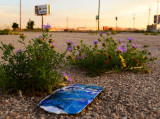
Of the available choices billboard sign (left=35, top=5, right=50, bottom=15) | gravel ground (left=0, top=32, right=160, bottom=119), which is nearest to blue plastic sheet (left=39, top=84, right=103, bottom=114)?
gravel ground (left=0, top=32, right=160, bottom=119)

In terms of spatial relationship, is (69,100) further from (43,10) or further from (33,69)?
(43,10)

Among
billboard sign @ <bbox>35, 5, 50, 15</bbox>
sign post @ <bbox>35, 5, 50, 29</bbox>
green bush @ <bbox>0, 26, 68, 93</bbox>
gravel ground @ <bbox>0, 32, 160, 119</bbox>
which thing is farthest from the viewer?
sign post @ <bbox>35, 5, 50, 29</bbox>

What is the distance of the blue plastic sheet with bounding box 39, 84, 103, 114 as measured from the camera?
157cm

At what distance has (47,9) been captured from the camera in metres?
44.5

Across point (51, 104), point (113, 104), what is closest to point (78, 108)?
point (51, 104)

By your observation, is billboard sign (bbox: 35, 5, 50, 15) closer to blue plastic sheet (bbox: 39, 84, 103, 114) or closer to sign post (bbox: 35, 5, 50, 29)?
sign post (bbox: 35, 5, 50, 29)

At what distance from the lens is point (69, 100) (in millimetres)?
1688

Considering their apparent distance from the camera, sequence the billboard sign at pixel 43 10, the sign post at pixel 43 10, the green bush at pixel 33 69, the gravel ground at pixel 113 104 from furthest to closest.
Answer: the sign post at pixel 43 10 < the billboard sign at pixel 43 10 < the green bush at pixel 33 69 < the gravel ground at pixel 113 104

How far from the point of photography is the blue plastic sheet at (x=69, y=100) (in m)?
1.57

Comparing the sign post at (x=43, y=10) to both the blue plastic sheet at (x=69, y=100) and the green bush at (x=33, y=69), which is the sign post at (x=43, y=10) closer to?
the green bush at (x=33, y=69)

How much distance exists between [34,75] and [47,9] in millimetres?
44742

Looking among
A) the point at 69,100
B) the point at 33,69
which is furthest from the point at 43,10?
the point at 69,100

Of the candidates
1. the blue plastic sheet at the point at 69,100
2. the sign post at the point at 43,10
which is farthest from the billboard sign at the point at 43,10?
the blue plastic sheet at the point at 69,100

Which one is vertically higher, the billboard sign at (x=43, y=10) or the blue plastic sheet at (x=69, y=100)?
the billboard sign at (x=43, y=10)
